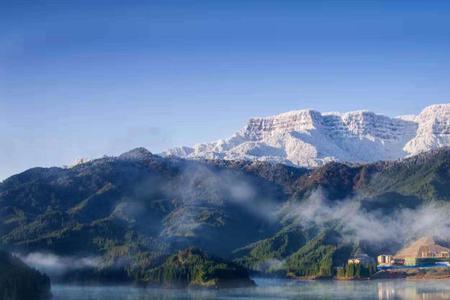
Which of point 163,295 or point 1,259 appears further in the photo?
point 163,295

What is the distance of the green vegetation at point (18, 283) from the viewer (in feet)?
495

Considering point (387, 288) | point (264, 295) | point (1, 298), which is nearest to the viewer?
point (1, 298)

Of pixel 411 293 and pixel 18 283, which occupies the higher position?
pixel 18 283

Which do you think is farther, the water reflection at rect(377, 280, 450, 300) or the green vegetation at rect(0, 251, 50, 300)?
the water reflection at rect(377, 280, 450, 300)

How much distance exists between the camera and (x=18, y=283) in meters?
158

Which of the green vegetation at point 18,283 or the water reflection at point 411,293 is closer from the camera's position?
the green vegetation at point 18,283

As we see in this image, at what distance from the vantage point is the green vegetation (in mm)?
151000

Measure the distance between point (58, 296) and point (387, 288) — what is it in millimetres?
72501

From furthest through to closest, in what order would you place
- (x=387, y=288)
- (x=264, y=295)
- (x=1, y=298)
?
(x=387, y=288) → (x=264, y=295) → (x=1, y=298)

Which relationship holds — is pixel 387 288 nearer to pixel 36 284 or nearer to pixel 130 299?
pixel 130 299

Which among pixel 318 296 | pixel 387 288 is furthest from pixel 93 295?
pixel 387 288

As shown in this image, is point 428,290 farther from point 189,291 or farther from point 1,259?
point 1,259

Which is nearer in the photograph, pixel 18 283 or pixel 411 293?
pixel 18 283

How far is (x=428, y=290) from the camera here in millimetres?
177750
